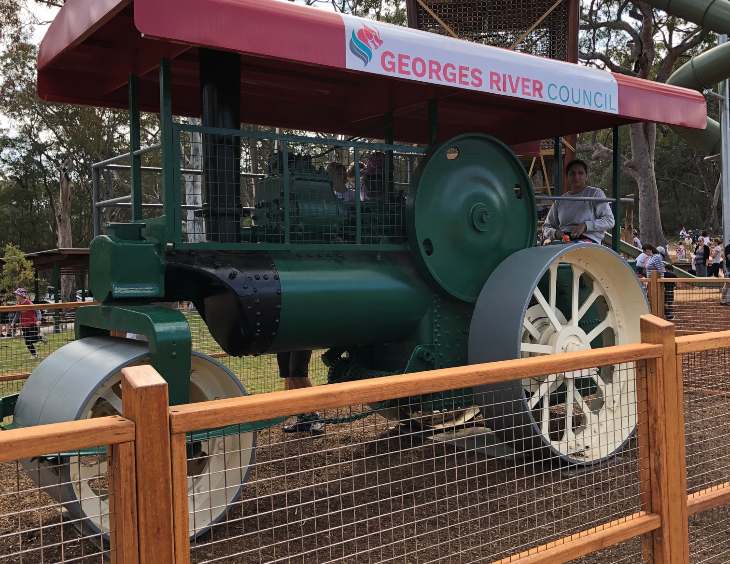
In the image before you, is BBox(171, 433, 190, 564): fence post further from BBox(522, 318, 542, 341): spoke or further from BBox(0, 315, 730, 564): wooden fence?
BBox(522, 318, 542, 341): spoke

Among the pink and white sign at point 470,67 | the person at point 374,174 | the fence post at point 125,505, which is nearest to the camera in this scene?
the fence post at point 125,505

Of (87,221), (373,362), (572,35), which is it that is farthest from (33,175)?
(373,362)

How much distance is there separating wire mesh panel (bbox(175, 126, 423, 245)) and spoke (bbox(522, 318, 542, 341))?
0.99 meters

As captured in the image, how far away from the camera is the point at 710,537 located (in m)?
3.59

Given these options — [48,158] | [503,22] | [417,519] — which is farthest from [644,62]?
[48,158]

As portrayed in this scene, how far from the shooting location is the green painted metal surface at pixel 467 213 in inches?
174

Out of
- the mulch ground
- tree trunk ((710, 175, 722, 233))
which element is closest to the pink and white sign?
the mulch ground

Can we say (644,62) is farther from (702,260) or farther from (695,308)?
(695,308)

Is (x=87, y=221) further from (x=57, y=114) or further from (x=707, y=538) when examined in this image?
(x=707, y=538)

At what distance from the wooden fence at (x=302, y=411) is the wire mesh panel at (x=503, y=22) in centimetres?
859

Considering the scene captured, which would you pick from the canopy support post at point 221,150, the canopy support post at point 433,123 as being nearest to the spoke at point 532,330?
the canopy support post at point 433,123

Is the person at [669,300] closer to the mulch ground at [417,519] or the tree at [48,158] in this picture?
the mulch ground at [417,519]

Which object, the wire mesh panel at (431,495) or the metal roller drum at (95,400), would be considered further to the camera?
the metal roller drum at (95,400)

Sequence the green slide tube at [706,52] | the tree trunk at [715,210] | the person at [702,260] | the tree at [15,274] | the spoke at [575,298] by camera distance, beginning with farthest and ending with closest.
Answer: the tree trunk at [715,210], the person at [702,260], the tree at [15,274], the green slide tube at [706,52], the spoke at [575,298]
